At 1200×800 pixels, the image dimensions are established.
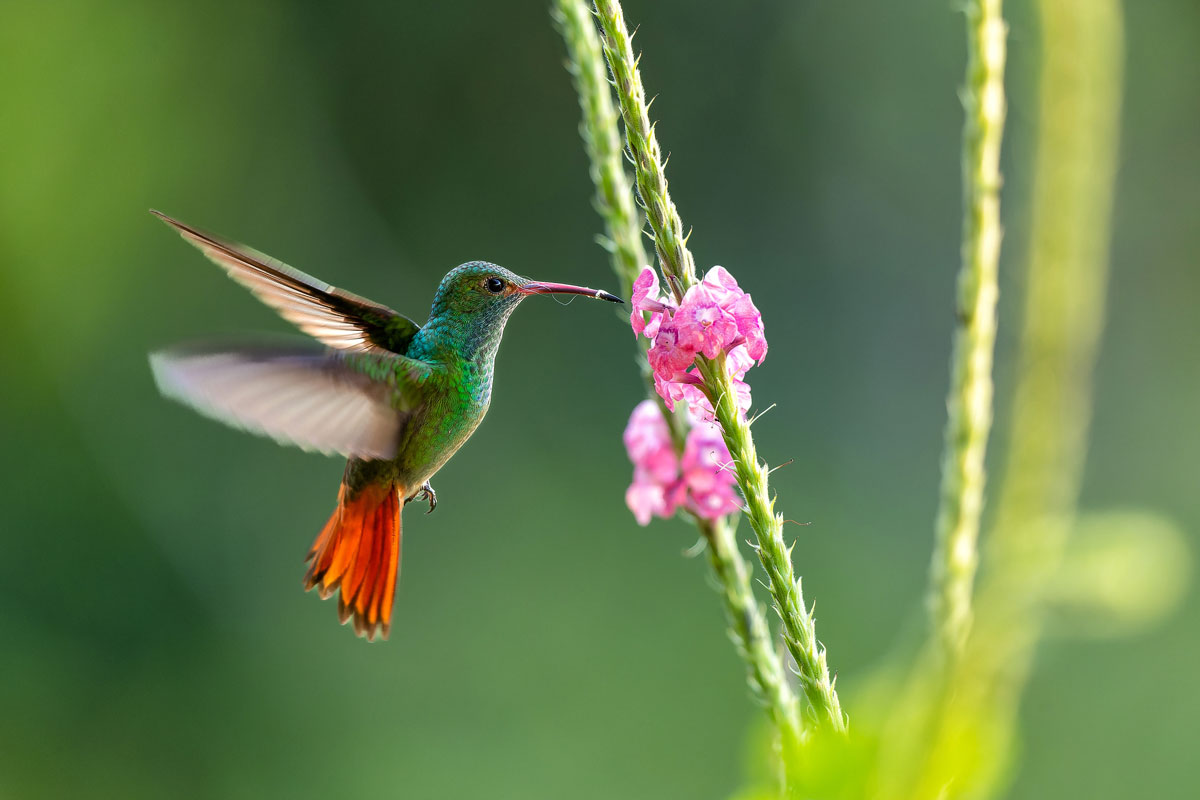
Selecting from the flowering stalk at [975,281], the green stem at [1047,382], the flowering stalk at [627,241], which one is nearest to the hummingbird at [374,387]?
the flowering stalk at [627,241]

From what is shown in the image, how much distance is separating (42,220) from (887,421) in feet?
22.0

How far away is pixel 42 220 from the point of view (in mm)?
7676

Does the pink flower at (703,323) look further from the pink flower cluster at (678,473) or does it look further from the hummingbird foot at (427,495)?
the hummingbird foot at (427,495)

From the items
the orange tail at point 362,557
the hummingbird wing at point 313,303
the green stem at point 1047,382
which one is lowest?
the orange tail at point 362,557

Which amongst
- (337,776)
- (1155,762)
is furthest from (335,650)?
(1155,762)

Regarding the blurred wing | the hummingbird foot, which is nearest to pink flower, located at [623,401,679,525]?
the blurred wing

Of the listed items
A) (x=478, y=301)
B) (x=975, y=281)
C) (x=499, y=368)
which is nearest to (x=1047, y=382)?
(x=975, y=281)

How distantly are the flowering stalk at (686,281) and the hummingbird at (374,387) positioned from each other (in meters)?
0.70

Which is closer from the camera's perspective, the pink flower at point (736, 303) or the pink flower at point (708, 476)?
the pink flower at point (736, 303)

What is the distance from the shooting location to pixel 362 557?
2250 millimetres

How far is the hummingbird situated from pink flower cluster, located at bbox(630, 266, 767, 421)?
1.78 ft

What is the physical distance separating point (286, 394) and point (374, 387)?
29 cm

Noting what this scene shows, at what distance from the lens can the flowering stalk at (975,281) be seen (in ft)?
3.26

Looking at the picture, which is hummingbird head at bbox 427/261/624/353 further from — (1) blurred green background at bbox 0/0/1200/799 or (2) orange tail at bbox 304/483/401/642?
(1) blurred green background at bbox 0/0/1200/799
